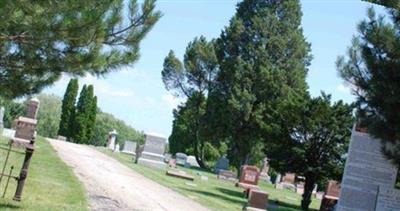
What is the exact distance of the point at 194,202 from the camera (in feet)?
47.4

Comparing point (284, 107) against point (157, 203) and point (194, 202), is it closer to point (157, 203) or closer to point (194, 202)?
point (194, 202)

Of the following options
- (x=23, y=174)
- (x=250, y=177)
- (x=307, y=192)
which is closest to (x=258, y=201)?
(x=307, y=192)

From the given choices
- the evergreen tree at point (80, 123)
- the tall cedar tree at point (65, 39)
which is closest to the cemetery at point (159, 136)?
the tall cedar tree at point (65, 39)

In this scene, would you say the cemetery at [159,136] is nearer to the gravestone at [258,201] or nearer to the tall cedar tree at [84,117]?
the gravestone at [258,201]

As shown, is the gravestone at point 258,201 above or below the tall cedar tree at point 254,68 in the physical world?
below

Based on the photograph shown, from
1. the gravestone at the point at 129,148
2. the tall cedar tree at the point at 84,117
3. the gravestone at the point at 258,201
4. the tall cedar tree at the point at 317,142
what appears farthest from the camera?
the tall cedar tree at the point at 84,117

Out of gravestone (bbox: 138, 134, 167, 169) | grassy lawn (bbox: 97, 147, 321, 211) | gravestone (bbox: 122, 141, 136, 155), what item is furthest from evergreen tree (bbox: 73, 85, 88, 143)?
grassy lawn (bbox: 97, 147, 321, 211)

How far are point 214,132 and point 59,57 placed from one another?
1308 inches

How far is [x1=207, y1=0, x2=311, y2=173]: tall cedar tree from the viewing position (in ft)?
133

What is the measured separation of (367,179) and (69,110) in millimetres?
37178

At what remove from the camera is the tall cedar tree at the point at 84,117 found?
4647 cm

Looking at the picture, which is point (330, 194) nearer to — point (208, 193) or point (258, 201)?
point (208, 193)

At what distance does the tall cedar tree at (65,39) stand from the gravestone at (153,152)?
17.7 metres

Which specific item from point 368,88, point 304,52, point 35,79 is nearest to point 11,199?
point 35,79
